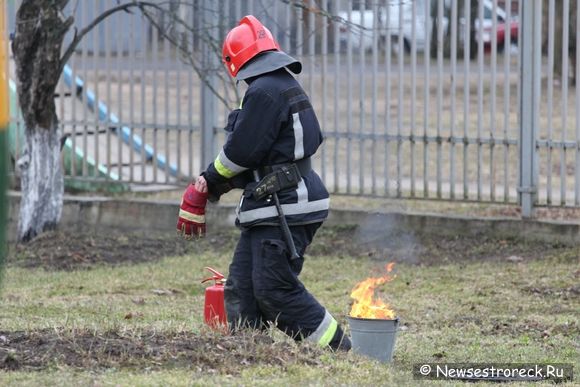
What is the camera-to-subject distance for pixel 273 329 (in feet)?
21.4

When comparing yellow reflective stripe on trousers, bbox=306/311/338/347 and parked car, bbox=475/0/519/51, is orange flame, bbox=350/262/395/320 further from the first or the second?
parked car, bbox=475/0/519/51

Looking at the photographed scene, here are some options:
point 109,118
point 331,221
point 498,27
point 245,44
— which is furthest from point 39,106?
point 245,44

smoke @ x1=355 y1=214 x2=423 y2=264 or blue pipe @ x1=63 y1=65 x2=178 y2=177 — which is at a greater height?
blue pipe @ x1=63 y1=65 x2=178 y2=177

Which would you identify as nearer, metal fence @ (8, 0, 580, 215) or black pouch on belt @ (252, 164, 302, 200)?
black pouch on belt @ (252, 164, 302, 200)

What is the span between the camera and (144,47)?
12.4 m

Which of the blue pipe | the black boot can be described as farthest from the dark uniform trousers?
the blue pipe

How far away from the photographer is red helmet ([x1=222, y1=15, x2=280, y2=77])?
659cm

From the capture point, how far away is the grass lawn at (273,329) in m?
5.77

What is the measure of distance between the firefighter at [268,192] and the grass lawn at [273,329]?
0.73ft

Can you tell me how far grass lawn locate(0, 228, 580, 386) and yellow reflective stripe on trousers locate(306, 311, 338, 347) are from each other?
169mm

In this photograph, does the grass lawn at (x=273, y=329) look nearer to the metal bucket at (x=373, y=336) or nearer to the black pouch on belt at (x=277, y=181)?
the metal bucket at (x=373, y=336)

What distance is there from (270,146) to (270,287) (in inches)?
29.4

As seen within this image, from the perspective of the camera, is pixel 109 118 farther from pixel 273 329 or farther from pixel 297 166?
pixel 273 329

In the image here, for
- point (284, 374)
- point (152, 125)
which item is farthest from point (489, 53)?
point (284, 374)
